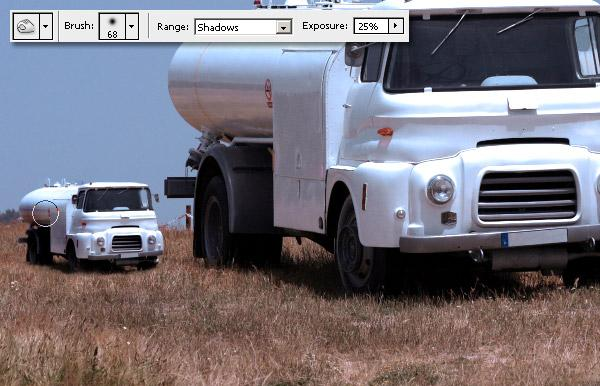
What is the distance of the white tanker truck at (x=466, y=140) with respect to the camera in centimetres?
1250

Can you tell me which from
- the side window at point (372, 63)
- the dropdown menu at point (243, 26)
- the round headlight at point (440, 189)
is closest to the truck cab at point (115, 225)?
the dropdown menu at point (243, 26)

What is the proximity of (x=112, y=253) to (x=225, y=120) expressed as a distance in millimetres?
6872

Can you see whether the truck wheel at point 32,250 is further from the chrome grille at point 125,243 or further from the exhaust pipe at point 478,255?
the exhaust pipe at point 478,255

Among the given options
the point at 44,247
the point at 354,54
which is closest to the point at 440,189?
the point at 354,54

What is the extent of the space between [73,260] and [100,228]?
1.40 metres

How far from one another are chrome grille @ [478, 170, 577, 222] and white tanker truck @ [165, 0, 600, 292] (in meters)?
0.01

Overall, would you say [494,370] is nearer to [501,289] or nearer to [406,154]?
[406,154]

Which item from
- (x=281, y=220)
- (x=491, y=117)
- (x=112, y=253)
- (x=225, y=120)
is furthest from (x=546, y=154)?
(x=112, y=253)

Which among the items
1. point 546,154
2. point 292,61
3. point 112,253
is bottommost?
point 112,253

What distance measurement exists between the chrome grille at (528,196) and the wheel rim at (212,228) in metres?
7.03

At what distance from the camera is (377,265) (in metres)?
13.1

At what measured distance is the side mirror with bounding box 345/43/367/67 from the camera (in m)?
13.5

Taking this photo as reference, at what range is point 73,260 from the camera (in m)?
26.7

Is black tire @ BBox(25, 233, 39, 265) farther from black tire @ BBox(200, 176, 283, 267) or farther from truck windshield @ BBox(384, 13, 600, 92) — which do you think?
truck windshield @ BBox(384, 13, 600, 92)
